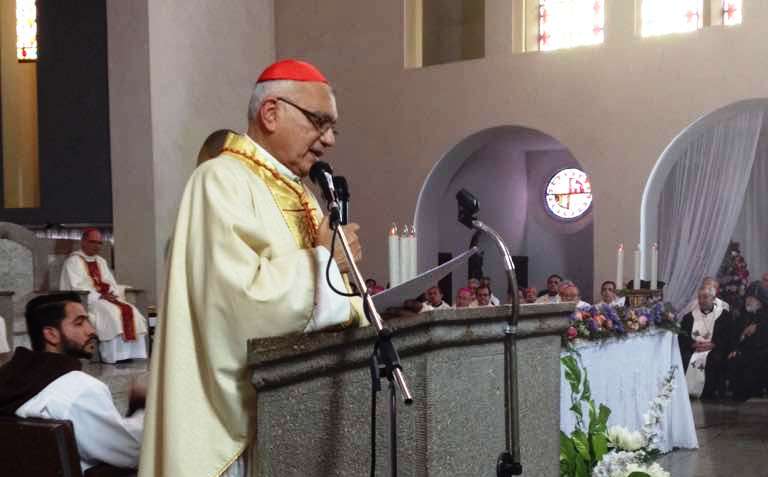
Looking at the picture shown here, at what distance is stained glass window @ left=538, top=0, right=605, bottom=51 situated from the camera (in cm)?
1223

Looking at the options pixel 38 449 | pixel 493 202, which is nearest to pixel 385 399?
pixel 38 449

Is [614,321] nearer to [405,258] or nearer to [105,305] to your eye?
[405,258]

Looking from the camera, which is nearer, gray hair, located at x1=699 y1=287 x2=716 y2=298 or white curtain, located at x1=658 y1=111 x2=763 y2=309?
gray hair, located at x1=699 y1=287 x2=716 y2=298

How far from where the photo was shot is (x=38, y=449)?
2969 mm

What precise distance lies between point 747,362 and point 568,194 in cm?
580

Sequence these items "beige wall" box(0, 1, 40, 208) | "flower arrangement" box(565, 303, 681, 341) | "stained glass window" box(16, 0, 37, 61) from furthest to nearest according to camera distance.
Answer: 1. "stained glass window" box(16, 0, 37, 61)
2. "beige wall" box(0, 1, 40, 208)
3. "flower arrangement" box(565, 303, 681, 341)

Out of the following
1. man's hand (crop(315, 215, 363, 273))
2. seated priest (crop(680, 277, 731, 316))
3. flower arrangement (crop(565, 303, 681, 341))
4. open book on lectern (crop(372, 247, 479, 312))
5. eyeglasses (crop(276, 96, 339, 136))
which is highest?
eyeglasses (crop(276, 96, 339, 136))

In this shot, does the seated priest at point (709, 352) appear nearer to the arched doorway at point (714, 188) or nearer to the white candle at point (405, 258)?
the arched doorway at point (714, 188)

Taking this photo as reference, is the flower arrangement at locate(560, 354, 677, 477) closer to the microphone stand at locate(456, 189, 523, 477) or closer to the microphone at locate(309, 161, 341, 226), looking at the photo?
the microphone stand at locate(456, 189, 523, 477)

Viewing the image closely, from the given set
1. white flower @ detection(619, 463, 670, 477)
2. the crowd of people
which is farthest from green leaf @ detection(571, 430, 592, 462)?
the crowd of people

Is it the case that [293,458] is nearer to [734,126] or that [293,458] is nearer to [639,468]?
[639,468]

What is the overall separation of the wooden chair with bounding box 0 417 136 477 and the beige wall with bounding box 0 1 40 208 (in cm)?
1568

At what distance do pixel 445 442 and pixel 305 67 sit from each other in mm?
1061

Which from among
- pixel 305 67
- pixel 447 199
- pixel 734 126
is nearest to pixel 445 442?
pixel 305 67
